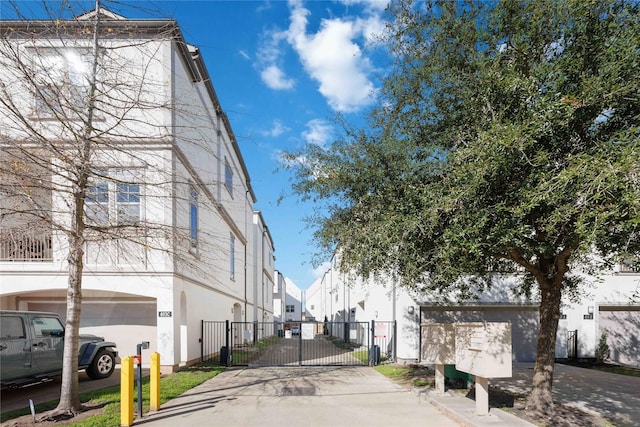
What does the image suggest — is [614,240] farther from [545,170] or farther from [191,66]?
[191,66]

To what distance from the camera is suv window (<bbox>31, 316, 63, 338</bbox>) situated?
9.05 metres

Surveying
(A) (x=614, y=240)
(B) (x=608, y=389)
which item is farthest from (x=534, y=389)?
(B) (x=608, y=389)

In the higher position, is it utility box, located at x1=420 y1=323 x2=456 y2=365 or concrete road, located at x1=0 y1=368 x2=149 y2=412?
utility box, located at x1=420 y1=323 x2=456 y2=365

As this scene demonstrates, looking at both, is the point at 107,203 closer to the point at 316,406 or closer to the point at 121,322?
the point at 121,322

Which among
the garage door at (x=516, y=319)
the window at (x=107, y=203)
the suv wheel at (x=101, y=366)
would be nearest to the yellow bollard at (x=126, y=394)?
the window at (x=107, y=203)

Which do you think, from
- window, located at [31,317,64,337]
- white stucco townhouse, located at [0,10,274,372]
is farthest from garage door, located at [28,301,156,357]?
window, located at [31,317,64,337]

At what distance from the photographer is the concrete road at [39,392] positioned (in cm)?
827

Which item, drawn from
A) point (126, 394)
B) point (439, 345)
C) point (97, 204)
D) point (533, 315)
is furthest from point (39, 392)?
point (533, 315)

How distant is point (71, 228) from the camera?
7.58m

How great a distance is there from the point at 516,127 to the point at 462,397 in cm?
607

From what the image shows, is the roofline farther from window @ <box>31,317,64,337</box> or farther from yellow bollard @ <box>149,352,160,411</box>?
window @ <box>31,317,64,337</box>

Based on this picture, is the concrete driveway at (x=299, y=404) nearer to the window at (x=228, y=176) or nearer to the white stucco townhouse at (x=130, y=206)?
the white stucco townhouse at (x=130, y=206)

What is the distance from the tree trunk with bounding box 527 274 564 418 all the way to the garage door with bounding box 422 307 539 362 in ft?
23.7

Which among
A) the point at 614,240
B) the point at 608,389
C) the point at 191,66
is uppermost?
the point at 191,66
